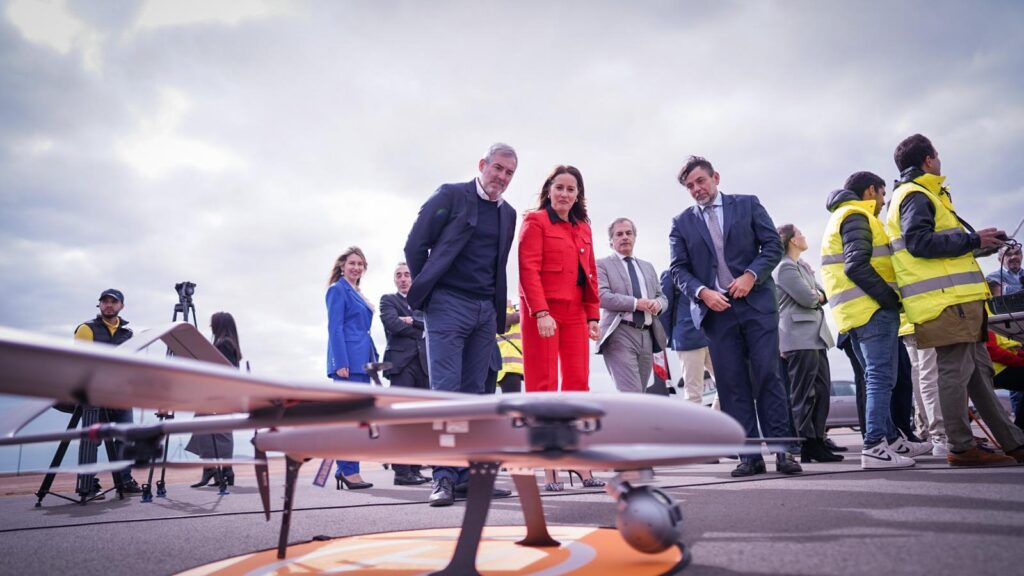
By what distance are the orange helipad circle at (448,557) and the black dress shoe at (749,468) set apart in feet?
5.69

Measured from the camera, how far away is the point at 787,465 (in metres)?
3.58

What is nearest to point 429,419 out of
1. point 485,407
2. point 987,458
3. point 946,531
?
point 485,407

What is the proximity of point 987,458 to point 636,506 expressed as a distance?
299 cm

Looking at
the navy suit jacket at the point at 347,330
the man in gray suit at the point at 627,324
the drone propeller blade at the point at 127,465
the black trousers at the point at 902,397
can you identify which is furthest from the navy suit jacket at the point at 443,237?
the black trousers at the point at 902,397

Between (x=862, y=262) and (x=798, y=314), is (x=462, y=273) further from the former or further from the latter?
(x=798, y=314)

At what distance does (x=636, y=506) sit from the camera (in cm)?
144

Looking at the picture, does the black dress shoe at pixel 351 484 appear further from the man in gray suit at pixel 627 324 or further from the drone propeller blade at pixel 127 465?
the drone propeller blade at pixel 127 465

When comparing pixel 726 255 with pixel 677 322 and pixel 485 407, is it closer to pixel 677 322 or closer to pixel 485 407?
pixel 677 322

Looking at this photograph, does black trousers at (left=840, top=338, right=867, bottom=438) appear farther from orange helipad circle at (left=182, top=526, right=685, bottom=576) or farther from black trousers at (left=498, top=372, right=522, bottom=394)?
orange helipad circle at (left=182, top=526, right=685, bottom=576)

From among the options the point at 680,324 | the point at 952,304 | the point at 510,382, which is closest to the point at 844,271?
the point at 952,304

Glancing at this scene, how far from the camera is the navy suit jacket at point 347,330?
15.7 ft

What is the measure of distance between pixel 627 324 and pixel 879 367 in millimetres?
1686

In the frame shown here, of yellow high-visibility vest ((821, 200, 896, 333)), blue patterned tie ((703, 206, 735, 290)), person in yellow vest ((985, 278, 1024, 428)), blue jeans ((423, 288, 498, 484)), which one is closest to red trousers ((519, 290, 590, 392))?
blue jeans ((423, 288, 498, 484))

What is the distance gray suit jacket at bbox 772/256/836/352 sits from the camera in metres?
5.07
